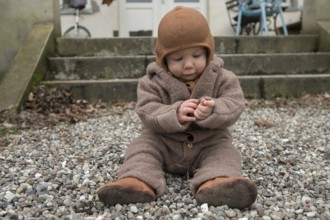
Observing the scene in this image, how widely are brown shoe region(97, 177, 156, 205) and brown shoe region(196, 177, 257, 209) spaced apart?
22cm

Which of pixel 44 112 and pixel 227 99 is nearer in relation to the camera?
pixel 227 99

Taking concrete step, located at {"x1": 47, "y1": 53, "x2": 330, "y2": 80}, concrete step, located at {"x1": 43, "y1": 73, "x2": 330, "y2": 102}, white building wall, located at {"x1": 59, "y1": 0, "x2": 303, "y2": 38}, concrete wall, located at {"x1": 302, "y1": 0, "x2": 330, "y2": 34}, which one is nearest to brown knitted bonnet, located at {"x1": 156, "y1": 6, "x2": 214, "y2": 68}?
concrete step, located at {"x1": 43, "y1": 73, "x2": 330, "y2": 102}

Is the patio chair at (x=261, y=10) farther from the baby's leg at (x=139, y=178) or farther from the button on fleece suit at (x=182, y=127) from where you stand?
the baby's leg at (x=139, y=178)

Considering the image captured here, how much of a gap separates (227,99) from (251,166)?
0.52m

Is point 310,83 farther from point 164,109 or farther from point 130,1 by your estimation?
point 130,1

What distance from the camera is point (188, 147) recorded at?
6.98ft

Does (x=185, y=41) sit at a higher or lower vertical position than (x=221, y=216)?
higher

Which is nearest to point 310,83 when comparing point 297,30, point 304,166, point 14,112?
point 304,166

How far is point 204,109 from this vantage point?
194 centimetres

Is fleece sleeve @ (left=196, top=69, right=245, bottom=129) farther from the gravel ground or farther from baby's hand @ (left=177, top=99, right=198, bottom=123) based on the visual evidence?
the gravel ground

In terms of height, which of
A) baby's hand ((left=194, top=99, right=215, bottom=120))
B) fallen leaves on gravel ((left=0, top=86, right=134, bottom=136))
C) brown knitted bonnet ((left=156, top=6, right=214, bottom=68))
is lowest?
fallen leaves on gravel ((left=0, top=86, right=134, bottom=136))

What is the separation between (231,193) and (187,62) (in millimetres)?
644

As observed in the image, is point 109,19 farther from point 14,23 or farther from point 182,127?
point 182,127

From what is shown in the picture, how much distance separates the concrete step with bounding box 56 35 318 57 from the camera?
5.20 metres
